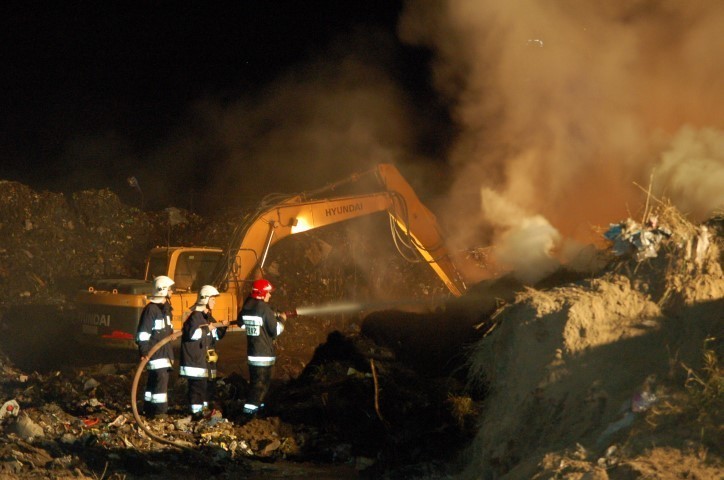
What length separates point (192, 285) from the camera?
13.0 m

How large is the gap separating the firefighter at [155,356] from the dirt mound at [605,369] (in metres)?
4.23

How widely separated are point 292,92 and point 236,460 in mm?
22735

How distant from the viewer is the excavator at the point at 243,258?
40.4 ft

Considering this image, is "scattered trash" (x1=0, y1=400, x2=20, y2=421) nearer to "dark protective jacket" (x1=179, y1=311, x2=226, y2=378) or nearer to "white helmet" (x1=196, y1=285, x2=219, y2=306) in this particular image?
"dark protective jacket" (x1=179, y1=311, x2=226, y2=378)

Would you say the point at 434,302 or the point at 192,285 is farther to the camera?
the point at 434,302

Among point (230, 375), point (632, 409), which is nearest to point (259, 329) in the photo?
point (230, 375)

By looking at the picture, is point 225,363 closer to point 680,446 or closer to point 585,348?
point 585,348

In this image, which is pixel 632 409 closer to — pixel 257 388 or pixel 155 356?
pixel 257 388

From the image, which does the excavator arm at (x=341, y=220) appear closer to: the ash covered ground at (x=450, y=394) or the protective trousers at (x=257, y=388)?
the ash covered ground at (x=450, y=394)

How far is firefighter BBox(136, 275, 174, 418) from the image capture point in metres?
8.98

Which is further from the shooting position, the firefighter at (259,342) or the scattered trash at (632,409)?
the firefighter at (259,342)

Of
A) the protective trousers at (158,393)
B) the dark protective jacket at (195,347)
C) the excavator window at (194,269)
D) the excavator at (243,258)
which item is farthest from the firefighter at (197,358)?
the excavator window at (194,269)

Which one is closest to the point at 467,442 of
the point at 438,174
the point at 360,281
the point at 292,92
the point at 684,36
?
the point at 684,36

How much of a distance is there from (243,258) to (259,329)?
3.99m
